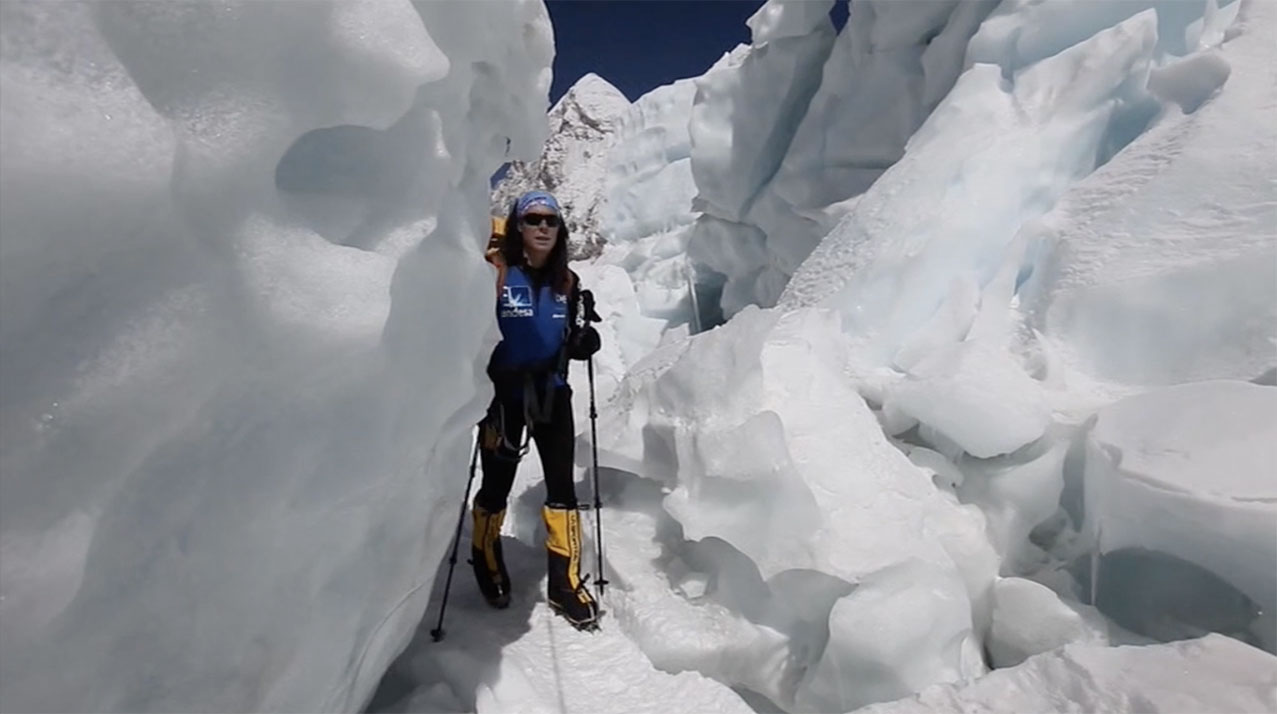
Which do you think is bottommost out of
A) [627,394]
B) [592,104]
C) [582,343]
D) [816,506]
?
[816,506]

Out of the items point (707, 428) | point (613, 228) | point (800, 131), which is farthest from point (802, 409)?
point (613, 228)

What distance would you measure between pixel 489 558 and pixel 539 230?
1.10 m

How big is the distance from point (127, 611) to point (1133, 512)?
2.75 m

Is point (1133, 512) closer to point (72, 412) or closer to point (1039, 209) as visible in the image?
point (1039, 209)

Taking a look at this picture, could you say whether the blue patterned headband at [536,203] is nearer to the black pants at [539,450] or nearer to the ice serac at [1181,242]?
the black pants at [539,450]

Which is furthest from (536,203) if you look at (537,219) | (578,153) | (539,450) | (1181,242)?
(578,153)

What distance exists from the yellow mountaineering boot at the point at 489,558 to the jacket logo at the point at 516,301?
25.7 inches

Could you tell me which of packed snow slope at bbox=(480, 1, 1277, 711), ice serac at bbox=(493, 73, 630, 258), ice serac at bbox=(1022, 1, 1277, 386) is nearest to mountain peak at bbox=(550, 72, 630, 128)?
ice serac at bbox=(493, 73, 630, 258)

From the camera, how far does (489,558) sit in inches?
99.6

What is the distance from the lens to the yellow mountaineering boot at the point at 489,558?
98.7 inches

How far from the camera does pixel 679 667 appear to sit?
2.42 meters

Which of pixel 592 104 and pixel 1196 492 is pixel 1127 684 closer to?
pixel 1196 492

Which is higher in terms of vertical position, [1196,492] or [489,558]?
[1196,492]

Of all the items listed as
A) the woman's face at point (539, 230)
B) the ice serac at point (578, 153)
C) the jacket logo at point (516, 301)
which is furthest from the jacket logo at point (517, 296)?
the ice serac at point (578, 153)
